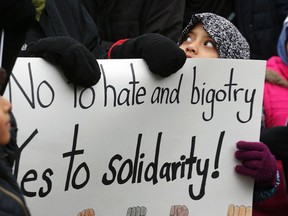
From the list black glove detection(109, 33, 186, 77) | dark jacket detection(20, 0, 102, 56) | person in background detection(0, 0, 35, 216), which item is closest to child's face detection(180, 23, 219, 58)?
black glove detection(109, 33, 186, 77)

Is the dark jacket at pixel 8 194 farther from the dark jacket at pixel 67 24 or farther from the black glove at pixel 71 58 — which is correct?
the dark jacket at pixel 67 24

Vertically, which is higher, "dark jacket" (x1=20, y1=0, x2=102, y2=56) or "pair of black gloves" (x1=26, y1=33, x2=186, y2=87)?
"dark jacket" (x1=20, y1=0, x2=102, y2=56)

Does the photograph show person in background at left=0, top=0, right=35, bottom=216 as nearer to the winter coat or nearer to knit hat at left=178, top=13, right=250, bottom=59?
knit hat at left=178, top=13, right=250, bottom=59

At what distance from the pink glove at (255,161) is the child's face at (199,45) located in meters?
0.36

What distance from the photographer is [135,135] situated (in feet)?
6.34

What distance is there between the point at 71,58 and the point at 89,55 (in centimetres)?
A: 6

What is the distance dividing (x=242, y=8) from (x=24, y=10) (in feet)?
7.24

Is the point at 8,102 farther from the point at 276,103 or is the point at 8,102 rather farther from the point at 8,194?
the point at 276,103

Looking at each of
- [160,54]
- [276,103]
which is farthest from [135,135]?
[276,103]

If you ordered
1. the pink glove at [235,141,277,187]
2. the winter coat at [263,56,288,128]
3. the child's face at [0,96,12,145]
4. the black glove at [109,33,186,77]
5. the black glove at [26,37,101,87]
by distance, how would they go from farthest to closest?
the winter coat at [263,56,288,128]
the pink glove at [235,141,277,187]
the black glove at [109,33,186,77]
the black glove at [26,37,101,87]
the child's face at [0,96,12,145]

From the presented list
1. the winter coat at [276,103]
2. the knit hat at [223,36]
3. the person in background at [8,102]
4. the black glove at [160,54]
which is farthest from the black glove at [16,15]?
the winter coat at [276,103]

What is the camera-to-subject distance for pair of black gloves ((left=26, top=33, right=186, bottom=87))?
5.68ft

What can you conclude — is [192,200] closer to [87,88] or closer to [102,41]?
[87,88]

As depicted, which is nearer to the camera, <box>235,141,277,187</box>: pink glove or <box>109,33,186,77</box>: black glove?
<box>109,33,186,77</box>: black glove
